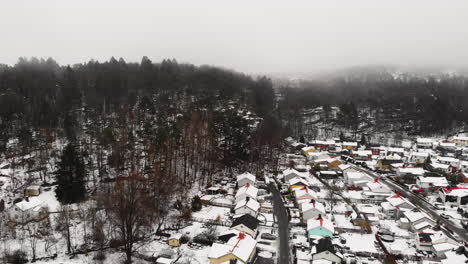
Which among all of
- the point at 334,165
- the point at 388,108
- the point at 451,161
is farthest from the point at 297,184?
the point at 388,108

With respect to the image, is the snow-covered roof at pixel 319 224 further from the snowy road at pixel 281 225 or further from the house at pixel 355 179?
the house at pixel 355 179

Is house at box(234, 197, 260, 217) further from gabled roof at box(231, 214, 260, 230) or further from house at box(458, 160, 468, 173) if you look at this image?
house at box(458, 160, 468, 173)

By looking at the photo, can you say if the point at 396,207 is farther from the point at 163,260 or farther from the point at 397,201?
the point at 163,260

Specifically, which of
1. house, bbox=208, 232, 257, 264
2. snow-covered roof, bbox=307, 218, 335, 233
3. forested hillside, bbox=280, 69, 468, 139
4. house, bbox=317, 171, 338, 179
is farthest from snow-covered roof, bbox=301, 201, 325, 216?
forested hillside, bbox=280, 69, 468, 139

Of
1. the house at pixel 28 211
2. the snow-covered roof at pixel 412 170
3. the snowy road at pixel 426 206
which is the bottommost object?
the snowy road at pixel 426 206

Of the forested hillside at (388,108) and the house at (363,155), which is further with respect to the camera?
the forested hillside at (388,108)

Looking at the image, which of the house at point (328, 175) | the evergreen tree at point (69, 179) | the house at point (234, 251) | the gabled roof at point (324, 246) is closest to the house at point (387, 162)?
the house at point (328, 175)
